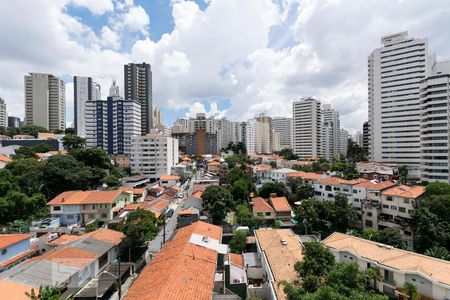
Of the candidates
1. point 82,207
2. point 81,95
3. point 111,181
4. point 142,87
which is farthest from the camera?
point 81,95

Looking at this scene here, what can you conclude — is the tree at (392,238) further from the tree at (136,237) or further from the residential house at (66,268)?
the residential house at (66,268)

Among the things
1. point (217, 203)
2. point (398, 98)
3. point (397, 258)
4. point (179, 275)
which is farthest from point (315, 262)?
point (398, 98)

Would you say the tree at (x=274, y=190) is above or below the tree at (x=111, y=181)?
below

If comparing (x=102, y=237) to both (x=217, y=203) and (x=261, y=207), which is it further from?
(x=261, y=207)

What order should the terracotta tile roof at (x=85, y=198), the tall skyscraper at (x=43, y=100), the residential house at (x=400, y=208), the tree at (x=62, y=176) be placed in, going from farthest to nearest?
the tall skyscraper at (x=43, y=100) < the tree at (x=62, y=176) < the terracotta tile roof at (x=85, y=198) < the residential house at (x=400, y=208)

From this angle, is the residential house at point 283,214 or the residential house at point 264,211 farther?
the residential house at point 264,211

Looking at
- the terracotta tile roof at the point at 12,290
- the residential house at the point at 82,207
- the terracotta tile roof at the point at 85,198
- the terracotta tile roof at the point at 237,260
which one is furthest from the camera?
the terracotta tile roof at the point at 85,198

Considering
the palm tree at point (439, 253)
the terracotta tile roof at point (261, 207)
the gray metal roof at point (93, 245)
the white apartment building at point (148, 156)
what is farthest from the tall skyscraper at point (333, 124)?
the gray metal roof at point (93, 245)
